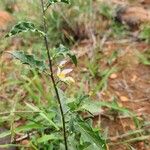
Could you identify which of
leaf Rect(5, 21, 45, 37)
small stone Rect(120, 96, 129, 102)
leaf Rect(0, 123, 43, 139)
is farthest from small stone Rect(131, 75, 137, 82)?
leaf Rect(5, 21, 45, 37)

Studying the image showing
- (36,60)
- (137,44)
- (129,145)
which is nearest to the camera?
(36,60)

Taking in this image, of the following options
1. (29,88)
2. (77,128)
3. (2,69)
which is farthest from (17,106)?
(77,128)

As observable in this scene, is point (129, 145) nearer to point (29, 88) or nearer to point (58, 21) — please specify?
point (29, 88)

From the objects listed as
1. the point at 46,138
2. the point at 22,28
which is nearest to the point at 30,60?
the point at 22,28

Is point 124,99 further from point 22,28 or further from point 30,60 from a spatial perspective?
point 22,28

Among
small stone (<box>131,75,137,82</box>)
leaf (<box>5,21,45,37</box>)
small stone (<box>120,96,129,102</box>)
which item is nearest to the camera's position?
leaf (<box>5,21,45,37</box>)

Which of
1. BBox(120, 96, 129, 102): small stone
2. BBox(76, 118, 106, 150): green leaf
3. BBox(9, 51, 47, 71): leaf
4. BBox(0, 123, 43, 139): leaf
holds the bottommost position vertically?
BBox(76, 118, 106, 150): green leaf

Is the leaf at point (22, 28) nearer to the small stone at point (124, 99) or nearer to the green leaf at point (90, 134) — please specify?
the green leaf at point (90, 134)

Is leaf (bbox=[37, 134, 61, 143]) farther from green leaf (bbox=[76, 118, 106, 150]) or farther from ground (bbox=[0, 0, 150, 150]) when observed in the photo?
green leaf (bbox=[76, 118, 106, 150])
